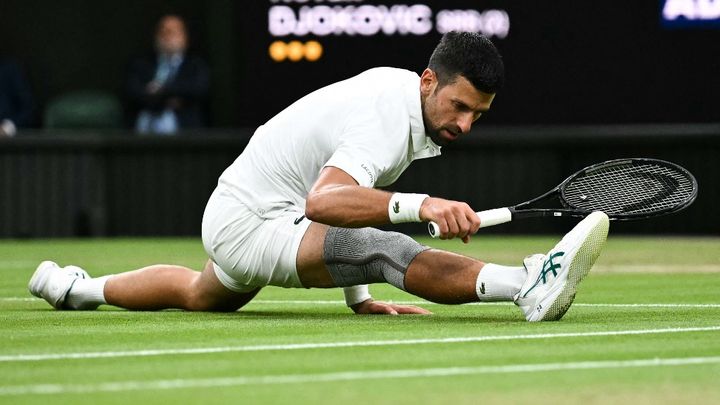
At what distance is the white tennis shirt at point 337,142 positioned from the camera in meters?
6.13

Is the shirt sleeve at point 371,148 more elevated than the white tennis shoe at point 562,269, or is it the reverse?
the shirt sleeve at point 371,148

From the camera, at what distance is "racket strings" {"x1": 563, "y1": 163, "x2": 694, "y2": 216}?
650 centimetres

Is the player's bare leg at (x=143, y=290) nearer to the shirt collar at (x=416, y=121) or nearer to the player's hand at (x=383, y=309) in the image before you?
the player's hand at (x=383, y=309)

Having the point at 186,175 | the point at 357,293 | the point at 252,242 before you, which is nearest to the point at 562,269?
the point at 357,293

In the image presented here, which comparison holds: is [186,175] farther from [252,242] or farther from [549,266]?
[549,266]

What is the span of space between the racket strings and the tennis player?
1.66 ft

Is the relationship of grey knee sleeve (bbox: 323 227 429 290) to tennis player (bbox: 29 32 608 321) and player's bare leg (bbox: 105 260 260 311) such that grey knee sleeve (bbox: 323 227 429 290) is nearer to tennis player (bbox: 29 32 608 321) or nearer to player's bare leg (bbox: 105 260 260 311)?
tennis player (bbox: 29 32 608 321)

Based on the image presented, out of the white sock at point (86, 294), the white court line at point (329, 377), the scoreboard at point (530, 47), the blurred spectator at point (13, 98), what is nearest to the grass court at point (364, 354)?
the white court line at point (329, 377)

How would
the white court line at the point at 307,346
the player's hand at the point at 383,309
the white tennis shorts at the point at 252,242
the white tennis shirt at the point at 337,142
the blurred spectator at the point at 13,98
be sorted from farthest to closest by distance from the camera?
the blurred spectator at the point at 13,98 → the player's hand at the point at 383,309 → the white tennis shorts at the point at 252,242 → the white tennis shirt at the point at 337,142 → the white court line at the point at 307,346

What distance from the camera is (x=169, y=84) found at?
15.7 metres

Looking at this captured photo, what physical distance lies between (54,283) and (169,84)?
8.49 m

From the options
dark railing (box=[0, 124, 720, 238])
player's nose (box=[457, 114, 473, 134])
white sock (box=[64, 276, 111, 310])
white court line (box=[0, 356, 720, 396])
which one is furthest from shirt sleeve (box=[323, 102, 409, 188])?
dark railing (box=[0, 124, 720, 238])

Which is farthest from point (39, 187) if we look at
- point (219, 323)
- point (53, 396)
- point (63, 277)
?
point (53, 396)

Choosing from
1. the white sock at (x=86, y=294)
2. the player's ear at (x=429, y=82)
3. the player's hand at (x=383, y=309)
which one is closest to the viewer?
the player's ear at (x=429, y=82)
